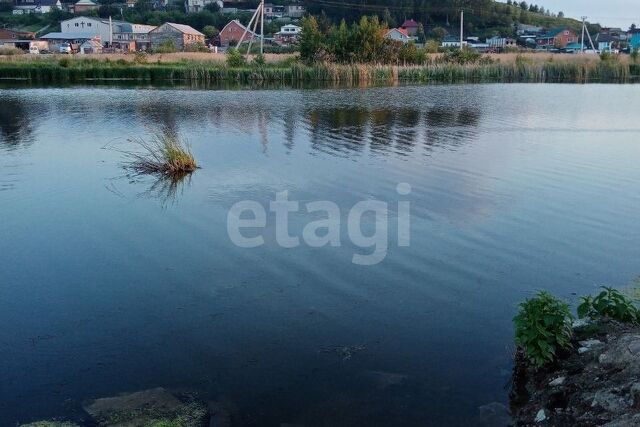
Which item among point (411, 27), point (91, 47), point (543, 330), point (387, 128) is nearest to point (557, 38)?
point (411, 27)

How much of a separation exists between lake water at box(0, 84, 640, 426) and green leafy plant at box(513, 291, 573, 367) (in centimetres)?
39

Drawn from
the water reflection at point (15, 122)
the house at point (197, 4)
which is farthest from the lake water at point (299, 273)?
the house at point (197, 4)

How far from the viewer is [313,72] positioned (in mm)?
40062

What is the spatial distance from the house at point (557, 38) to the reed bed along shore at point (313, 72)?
56.0 m

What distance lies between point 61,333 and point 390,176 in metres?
7.50

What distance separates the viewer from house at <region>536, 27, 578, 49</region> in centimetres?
9700

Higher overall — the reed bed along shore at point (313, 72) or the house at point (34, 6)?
the house at point (34, 6)

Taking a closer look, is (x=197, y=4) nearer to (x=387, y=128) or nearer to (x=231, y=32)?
(x=231, y=32)

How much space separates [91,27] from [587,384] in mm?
97048

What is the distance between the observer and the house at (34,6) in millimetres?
124562

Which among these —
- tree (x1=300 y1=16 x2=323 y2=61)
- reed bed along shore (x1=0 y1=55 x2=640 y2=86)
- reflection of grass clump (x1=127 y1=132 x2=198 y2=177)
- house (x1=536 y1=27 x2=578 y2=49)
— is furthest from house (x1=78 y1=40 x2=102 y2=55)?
house (x1=536 y1=27 x2=578 y2=49)

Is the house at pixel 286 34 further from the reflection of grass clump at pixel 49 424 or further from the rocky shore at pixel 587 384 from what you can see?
the reflection of grass clump at pixel 49 424

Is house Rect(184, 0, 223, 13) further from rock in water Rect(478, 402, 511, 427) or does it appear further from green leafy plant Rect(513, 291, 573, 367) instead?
rock in water Rect(478, 402, 511, 427)

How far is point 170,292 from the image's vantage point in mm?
7184
